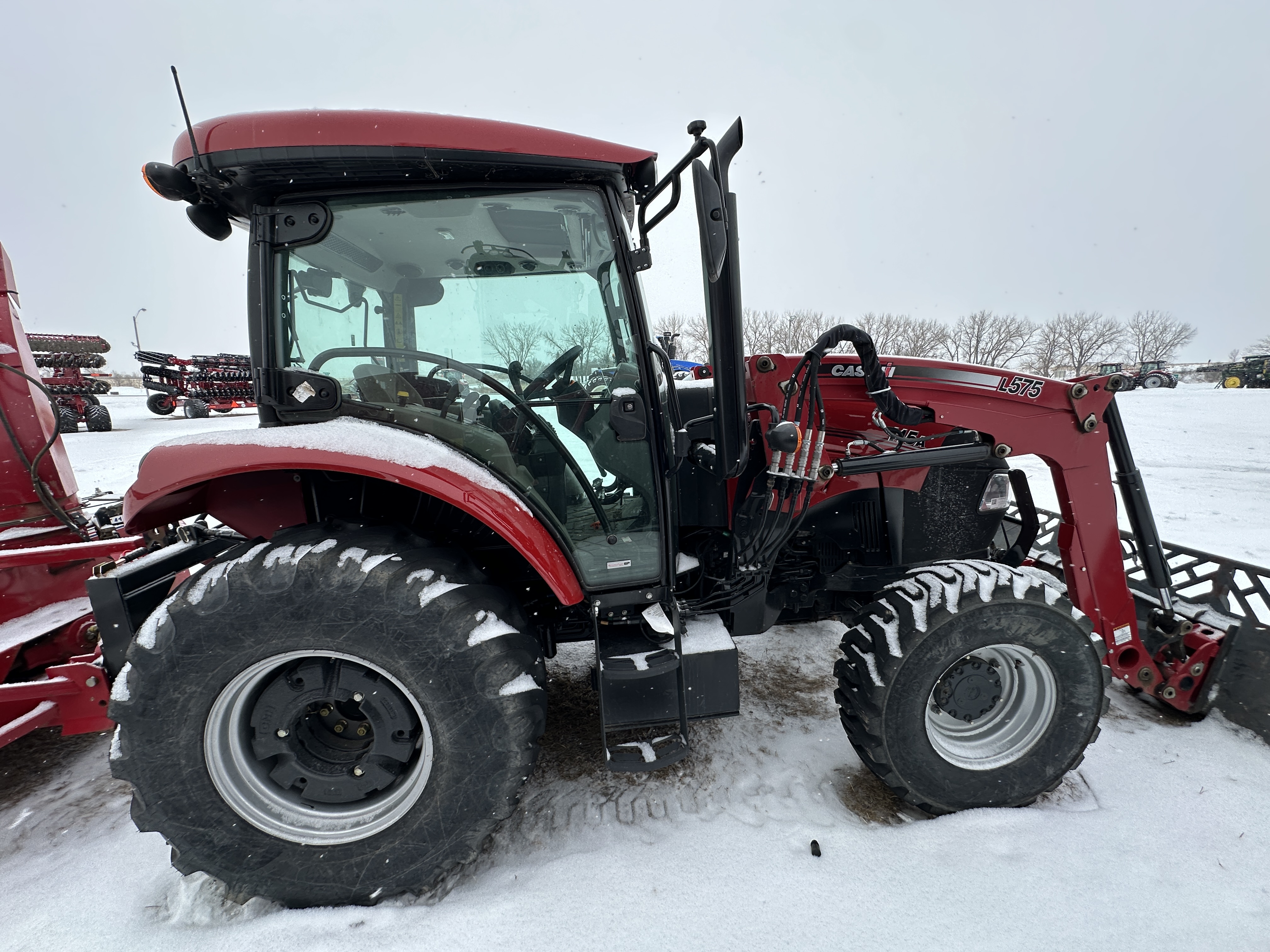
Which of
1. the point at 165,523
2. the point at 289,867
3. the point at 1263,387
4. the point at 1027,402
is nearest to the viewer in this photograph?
the point at 289,867

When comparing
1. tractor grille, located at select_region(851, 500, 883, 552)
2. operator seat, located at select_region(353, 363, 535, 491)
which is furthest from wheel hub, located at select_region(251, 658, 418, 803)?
tractor grille, located at select_region(851, 500, 883, 552)

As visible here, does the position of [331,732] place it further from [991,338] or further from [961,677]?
[991,338]

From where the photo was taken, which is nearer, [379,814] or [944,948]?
[944,948]

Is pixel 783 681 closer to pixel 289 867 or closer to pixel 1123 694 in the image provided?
pixel 1123 694

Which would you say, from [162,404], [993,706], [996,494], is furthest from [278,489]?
[162,404]

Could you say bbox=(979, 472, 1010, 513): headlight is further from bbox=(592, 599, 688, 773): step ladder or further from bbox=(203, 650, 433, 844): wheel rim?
bbox=(203, 650, 433, 844): wheel rim

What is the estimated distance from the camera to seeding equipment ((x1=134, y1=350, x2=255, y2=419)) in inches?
680

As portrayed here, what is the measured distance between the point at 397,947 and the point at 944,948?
56.4 inches

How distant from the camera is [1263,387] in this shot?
22641 millimetres

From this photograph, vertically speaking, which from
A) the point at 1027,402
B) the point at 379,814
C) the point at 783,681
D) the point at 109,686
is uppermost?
the point at 1027,402

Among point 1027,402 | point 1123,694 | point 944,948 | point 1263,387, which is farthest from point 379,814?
point 1263,387

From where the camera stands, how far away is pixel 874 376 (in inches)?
81.6

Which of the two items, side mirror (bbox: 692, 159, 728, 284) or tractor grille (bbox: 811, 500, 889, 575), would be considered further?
tractor grille (bbox: 811, 500, 889, 575)

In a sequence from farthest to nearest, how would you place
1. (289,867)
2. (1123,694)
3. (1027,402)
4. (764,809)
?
(1123,694), (1027,402), (764,809), (289,867)
